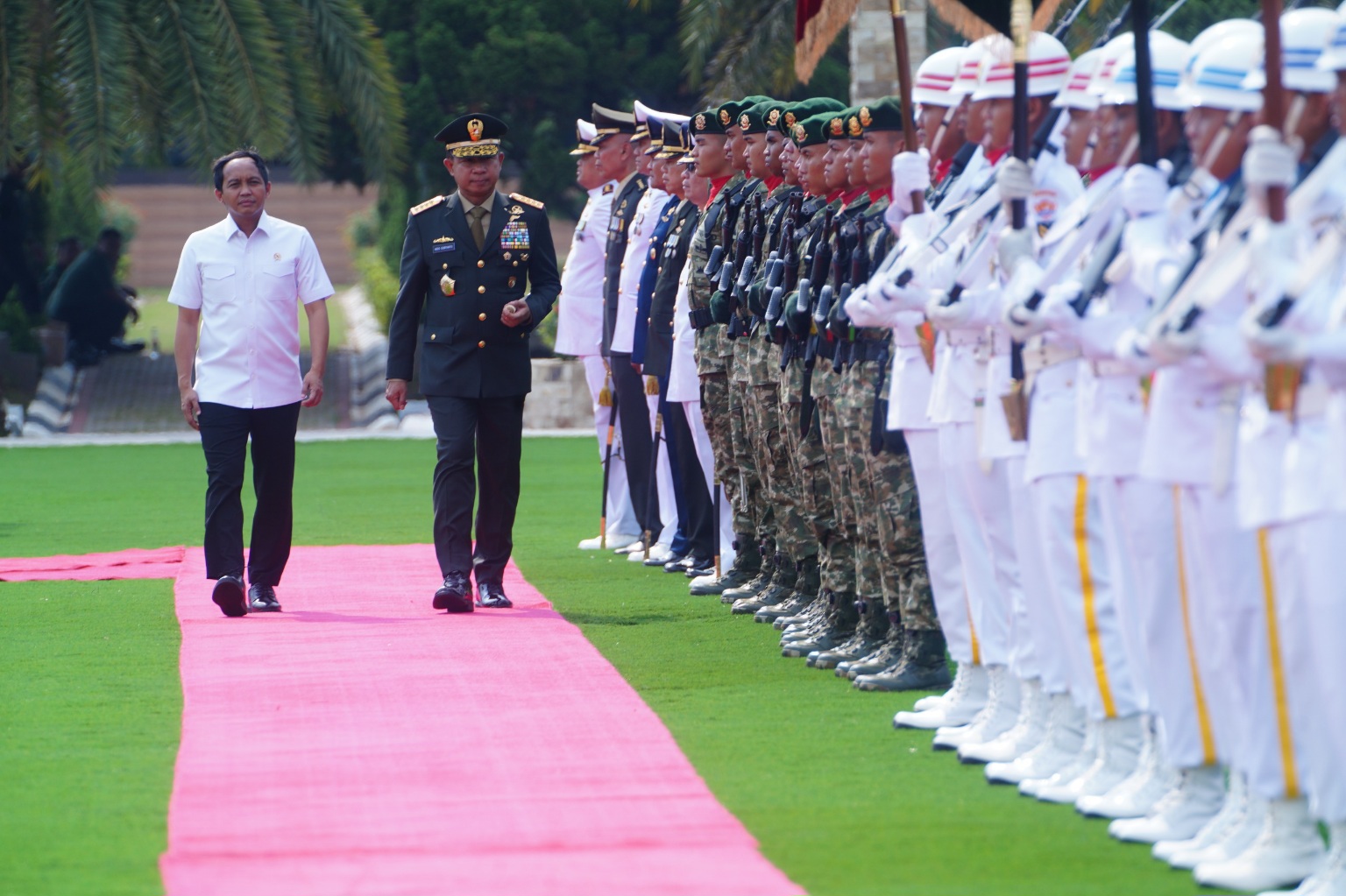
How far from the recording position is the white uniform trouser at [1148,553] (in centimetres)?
507

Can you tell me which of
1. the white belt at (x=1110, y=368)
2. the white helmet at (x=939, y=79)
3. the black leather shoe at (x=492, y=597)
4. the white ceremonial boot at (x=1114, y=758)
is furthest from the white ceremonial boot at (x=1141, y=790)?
the black leather shoe at (x=492, y=597)

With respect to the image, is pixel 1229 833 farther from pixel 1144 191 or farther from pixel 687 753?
pixel 687 753

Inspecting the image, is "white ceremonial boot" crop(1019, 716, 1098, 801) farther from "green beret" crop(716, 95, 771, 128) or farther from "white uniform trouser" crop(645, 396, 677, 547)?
"white uniform trouser" crop(645, 396, 677, 547)

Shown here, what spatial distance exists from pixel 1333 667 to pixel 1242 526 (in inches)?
14.2

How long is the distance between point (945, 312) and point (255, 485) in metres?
4.36

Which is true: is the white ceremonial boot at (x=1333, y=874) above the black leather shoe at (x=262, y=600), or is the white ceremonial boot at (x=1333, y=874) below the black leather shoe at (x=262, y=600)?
above

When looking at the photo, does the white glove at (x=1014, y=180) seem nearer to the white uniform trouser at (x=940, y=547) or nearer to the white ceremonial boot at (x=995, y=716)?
the white uniform trouser at (x=940, y=547)

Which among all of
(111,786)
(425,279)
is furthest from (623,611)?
(111,786)

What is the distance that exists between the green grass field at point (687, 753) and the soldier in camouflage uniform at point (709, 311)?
0.58 metres

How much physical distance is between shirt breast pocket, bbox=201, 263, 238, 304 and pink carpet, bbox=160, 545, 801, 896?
4.79ft

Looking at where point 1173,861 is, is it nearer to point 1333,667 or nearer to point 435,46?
point 1333,667

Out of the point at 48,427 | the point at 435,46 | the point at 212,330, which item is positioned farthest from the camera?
the point at 435,46

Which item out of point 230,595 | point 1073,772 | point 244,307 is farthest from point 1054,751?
point 244,307

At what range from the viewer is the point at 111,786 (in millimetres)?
6012
